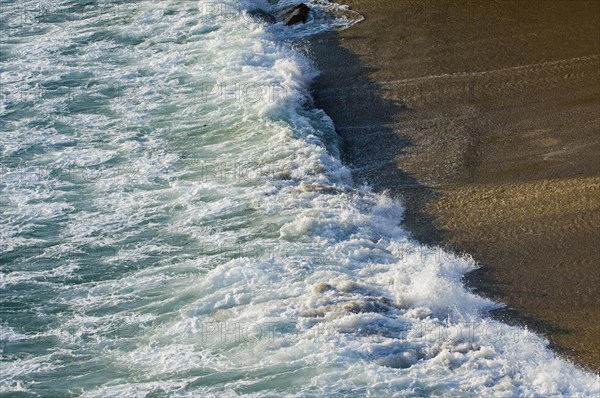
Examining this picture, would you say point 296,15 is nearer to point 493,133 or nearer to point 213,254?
point 493,133

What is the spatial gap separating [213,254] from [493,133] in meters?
4.17

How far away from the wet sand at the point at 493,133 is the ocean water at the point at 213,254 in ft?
1.22

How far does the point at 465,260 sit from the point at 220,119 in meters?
4.89

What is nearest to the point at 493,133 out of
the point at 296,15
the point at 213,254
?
the point at 213,254

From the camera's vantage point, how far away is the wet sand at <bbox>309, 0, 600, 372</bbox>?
10.5 metres

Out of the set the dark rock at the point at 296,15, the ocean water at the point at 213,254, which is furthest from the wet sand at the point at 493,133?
the dark rock at the point at 296,15

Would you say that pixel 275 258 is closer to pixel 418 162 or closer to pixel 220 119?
pixel 418 162

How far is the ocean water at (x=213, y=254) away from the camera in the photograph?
948 centimetres

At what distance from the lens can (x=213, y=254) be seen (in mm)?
11375

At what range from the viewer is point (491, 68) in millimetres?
14625

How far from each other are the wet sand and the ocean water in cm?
37

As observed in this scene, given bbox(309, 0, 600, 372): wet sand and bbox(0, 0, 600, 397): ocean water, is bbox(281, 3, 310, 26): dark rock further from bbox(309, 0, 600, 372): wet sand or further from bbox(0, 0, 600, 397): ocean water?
bbox(309, 0, 600, 372): wet sand

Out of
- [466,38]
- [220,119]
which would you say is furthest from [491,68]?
[220,119]

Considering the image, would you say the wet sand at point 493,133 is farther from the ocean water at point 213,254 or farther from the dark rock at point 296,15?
the dark rock at point 296,15
